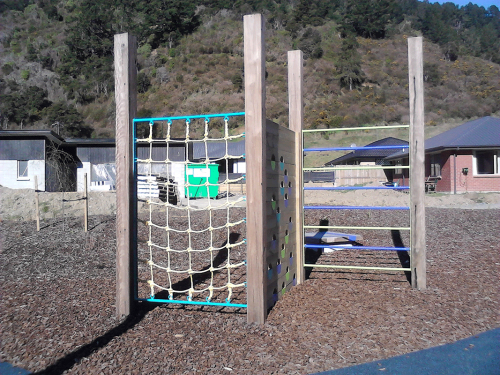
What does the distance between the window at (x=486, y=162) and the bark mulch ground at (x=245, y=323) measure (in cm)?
1834

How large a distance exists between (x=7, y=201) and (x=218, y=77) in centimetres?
5983

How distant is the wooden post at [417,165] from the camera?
18.2 ft

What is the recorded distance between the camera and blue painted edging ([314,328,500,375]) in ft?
11.3

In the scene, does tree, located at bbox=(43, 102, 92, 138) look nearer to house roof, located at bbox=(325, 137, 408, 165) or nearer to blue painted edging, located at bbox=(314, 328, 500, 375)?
house roof, located at bbox=(325, 137, 408, 165)

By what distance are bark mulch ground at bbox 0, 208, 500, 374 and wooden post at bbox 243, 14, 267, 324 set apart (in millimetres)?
408

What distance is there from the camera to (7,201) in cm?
1659

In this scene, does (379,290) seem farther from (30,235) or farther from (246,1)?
(246,1)

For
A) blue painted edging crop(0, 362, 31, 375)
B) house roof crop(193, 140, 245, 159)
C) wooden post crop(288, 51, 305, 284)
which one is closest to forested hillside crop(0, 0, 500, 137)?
house roof crop(193, 140, 245, 159)

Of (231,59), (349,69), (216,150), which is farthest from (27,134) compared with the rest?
(231,59)

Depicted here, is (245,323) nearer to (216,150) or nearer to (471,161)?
(471,161)

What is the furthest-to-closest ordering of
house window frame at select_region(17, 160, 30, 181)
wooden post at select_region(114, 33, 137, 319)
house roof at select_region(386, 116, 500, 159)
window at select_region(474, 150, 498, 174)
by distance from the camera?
house window frame at select_region(17, 160, 30, 181) → window at select_region(474, 150, 498, 174) → house roof at select_region(386, 116, 500, 159) → wooden post at select_region(114, 33, 137, 319)

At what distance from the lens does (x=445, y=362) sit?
3.57m

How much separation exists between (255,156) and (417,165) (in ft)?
7.32

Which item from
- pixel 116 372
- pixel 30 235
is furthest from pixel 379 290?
pixel 30 235
